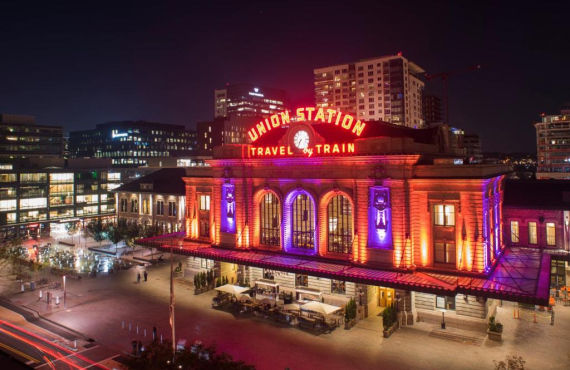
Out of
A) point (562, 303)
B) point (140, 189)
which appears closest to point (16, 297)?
point (140, 189)

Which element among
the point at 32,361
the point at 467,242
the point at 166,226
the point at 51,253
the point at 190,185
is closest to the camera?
the point at 32,361

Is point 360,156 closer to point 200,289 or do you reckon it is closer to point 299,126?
point 299,126

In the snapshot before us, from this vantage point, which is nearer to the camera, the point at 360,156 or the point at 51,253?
the point at 360,156

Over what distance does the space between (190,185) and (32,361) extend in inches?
1355

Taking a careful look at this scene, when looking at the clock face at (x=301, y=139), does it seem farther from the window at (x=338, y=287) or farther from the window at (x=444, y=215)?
the window at (x=444, y=215)

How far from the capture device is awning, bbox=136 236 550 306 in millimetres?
37594

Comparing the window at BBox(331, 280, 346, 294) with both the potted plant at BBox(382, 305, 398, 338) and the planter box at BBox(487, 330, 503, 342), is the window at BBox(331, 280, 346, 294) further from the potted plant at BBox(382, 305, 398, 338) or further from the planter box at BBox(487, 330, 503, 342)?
the planter box at BBox(487, 330, 503, 342)

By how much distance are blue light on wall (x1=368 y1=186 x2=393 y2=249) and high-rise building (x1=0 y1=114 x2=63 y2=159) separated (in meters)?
150

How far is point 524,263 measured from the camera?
155 feet

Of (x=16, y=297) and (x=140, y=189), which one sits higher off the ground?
(x=140, y=189)

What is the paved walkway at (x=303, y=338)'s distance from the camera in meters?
34.9

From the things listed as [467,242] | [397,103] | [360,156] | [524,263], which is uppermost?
[397,103]

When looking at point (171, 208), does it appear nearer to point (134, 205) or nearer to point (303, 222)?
point (134, 205)

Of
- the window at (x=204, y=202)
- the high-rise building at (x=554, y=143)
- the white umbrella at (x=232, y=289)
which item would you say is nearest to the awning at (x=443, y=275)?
the white umbrella at (x=232, y=289)
